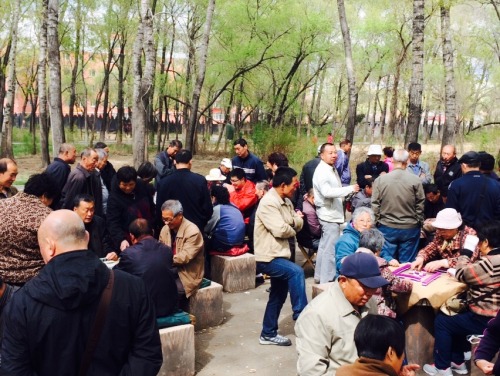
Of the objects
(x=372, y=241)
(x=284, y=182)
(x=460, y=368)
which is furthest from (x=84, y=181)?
(x=460, y=368)

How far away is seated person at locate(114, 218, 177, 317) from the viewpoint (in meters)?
4.88

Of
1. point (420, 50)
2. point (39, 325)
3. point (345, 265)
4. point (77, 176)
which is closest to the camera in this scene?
point (39, 325)

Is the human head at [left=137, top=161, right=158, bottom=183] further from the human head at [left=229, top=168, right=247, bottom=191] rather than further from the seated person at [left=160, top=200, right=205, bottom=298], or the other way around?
the human head at [left=229, top=168, right=247, bottom=191]

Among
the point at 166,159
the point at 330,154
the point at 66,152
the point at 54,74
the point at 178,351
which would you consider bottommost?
the point at 178,351

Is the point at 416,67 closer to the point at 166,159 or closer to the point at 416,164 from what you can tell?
the point at 416,164

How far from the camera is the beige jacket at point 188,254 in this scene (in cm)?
575

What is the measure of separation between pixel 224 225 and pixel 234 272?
729 millimetres

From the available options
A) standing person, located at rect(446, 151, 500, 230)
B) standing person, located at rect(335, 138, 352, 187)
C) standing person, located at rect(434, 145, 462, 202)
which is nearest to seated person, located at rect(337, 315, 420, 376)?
standing person, located at rect(446, 151, 500, 230)

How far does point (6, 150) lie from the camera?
2053cm

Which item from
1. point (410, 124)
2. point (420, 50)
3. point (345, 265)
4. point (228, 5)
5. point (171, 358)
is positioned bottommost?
point (171, 358)

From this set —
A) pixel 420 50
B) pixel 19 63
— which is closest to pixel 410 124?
pixel 420 50

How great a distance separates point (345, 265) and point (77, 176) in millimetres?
4379

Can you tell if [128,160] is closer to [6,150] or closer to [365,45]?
[6,150]

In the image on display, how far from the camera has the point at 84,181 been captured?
21.5ft
